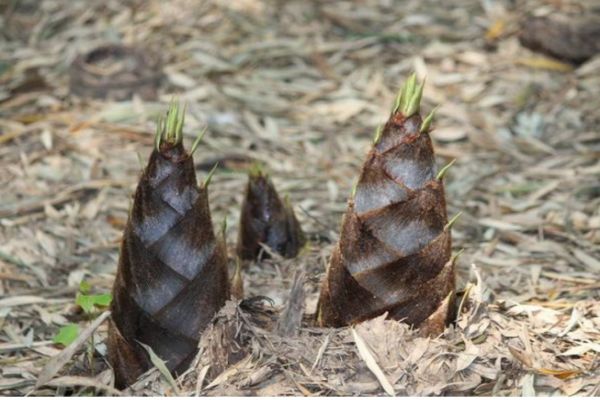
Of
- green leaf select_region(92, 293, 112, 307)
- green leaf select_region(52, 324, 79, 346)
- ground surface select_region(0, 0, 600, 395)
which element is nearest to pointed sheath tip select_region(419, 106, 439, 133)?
ground surface select_region(0, 0, 600, 395)

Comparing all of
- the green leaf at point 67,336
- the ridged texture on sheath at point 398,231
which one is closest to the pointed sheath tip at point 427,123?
the ridged texture on sheath at point 398,231

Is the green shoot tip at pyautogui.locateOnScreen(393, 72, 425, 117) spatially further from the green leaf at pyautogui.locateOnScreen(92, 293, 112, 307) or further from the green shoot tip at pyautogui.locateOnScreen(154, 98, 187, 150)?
the green leaf at pyautogui.locateOnScreen(92, 293, 112, 307)

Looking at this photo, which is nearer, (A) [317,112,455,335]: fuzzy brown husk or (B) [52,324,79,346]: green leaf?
(A) [317,112,455,335]: fuzzy brown husk

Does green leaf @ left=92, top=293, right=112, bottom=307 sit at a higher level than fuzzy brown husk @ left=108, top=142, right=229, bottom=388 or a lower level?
lower

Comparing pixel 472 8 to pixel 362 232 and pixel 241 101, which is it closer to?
pixel 241 101

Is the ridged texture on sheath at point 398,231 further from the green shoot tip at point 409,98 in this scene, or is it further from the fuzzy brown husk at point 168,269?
the fuzzy brown husk at point 168,269

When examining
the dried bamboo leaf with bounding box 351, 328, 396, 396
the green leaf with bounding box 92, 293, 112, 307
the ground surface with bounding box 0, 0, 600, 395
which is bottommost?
the ground surface with bounding box 0, 0, 600, 395

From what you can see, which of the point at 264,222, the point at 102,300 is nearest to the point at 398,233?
the point at 102,300
